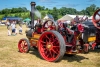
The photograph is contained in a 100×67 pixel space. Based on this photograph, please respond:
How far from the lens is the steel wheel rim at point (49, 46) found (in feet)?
19.2

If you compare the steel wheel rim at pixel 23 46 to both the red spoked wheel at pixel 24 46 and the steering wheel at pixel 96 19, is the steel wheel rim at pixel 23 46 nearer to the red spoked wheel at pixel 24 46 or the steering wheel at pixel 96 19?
the red spoked wheel at pixel 24 46

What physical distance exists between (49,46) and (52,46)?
0.13m

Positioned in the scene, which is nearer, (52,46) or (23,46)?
(52,46)

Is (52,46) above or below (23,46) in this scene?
above

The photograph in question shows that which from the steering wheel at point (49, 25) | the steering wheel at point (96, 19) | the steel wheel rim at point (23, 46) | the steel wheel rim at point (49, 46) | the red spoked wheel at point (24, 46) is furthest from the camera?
the steel wheel rim at point (23, 46)

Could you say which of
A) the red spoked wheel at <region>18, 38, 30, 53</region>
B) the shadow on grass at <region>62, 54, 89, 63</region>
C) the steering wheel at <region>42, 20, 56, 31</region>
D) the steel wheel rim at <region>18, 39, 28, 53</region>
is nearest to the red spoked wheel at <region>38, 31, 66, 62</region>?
the steering wheel at <region>42, 20, 56, 31</region>

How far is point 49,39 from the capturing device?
6.02 m

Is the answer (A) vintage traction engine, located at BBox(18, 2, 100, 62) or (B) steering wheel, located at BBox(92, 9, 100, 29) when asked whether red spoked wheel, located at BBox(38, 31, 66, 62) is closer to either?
(A) vintage traction engine, located at BBox(18, 2, 100, 62)

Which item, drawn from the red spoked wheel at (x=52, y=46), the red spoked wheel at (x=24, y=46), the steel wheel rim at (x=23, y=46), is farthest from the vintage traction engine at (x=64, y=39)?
the steel wheel rim at (x=23, y=46)

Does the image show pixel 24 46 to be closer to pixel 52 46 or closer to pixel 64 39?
pixel 52 46

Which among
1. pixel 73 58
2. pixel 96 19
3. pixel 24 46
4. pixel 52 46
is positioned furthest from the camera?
pixel 24 46

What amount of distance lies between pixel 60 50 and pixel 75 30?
872mm

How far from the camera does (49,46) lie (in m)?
6.02

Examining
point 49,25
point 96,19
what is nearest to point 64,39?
point 49,25
